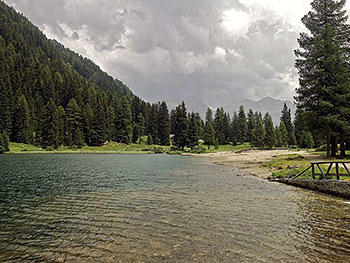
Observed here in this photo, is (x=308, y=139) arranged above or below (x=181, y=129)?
below

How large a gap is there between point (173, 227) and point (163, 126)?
11459 cm

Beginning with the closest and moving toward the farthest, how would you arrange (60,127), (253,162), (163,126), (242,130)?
(253,162), (60,127), (163,126), (242,130)

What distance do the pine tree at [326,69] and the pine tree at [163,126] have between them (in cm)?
8835

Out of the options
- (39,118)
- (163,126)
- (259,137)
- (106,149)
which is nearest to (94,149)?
(106,149)

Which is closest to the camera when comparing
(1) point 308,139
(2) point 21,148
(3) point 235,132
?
(2) point 21,148

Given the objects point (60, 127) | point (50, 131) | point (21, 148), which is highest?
point (60, 127)

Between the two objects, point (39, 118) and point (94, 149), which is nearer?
point (94, 149)

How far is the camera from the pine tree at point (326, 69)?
3262 cm

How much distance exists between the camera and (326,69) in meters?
34.1

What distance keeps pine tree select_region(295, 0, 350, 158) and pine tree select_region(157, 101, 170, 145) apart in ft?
290

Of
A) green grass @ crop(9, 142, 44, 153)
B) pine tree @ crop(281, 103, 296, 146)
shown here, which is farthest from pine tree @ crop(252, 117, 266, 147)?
green grass @ crop(9, 142, 44, 153)

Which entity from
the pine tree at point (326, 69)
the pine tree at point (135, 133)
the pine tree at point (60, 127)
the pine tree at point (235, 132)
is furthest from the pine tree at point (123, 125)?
the pine tree at point (326, 69)

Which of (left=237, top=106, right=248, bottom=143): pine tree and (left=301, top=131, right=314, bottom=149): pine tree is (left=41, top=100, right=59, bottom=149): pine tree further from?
(left=301, top=131, right=314, bottom=149): pine tree

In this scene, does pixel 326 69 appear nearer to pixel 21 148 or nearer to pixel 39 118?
pixel 21 148
